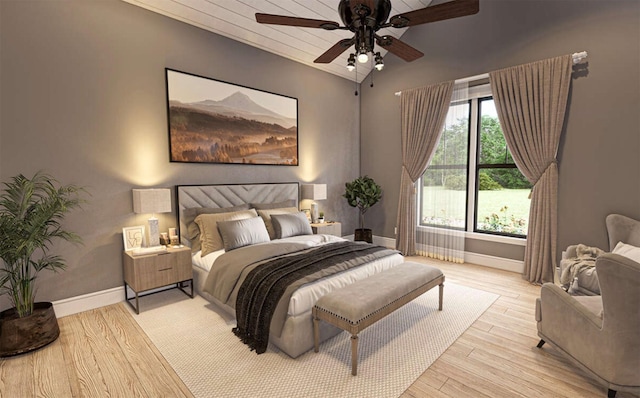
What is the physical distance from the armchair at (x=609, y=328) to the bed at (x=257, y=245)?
1.62 meters

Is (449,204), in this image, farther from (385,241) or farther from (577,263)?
(577,263)

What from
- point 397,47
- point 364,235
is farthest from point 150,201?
point 364,235

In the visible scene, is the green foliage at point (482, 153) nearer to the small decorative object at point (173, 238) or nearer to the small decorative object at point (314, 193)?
the small decorative object at point (314, 193)

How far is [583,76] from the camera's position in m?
3.78

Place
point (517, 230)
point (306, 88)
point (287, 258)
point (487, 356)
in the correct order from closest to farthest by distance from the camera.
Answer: point (487, 356), point (287, 258), point (517, 230), point (306, 88)

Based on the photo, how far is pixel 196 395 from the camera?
6.70 ft

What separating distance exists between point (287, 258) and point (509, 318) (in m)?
2.38

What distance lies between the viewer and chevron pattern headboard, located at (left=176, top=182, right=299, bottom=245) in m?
3.89

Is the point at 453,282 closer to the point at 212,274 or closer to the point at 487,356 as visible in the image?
the point at 487,356

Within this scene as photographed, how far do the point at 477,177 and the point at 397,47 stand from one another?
308 cm

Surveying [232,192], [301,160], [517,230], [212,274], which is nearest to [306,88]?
[301,160]

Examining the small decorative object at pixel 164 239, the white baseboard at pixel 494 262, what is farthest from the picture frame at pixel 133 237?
the white baseboard at pixel 494 262

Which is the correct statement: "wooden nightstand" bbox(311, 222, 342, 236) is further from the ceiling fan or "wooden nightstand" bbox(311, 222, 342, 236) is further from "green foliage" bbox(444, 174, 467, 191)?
the ceiling fan

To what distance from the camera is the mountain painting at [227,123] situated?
3.86 m
